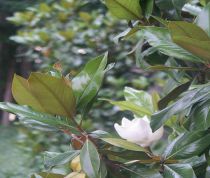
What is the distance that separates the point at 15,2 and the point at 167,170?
7052 millimetres

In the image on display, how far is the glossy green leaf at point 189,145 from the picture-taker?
670 millimetres

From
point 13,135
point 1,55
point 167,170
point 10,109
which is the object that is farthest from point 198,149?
point 1,55

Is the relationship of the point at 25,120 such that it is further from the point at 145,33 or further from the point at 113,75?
the point at 113,75

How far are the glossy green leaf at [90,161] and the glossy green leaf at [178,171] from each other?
10cm

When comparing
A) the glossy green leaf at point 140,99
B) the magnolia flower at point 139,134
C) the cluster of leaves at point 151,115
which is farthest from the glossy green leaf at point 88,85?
the glossy green leaf at point 140,99

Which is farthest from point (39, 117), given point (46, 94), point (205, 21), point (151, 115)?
point (205, 21)

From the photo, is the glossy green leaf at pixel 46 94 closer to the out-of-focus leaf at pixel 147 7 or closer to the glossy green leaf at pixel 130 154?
the glossy green leaf at pixel 130 154

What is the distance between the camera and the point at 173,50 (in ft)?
2.11

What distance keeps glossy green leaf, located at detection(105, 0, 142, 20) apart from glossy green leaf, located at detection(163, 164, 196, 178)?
24 centimetres

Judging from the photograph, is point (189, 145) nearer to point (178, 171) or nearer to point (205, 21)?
point (178, 171)

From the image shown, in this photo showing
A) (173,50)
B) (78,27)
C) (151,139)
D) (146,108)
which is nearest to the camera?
(173,50)

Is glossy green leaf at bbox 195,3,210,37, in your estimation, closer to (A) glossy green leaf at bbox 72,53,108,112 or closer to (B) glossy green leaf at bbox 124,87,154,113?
(A) glossy green leaf at bbox 72,53,108,112

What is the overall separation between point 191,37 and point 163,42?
3.2 inches

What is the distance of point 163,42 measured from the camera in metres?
0.66
